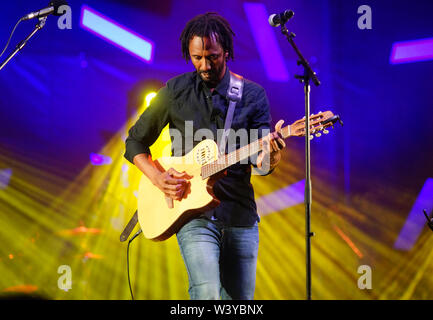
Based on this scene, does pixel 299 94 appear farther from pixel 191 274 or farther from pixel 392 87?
pixel 191 274

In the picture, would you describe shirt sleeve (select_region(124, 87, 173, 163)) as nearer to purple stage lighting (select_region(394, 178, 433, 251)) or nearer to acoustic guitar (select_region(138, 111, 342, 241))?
acoustic guitar (select_region(138, 111, 342, 241))

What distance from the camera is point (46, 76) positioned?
5.91m

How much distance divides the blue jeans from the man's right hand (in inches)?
8.2

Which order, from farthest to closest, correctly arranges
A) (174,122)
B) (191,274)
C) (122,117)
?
(122,117), (174,122), (191,274)

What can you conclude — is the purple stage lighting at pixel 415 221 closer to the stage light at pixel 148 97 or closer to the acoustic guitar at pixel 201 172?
the acoustic guitar at pixel 201 172

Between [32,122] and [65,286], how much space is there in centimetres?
217

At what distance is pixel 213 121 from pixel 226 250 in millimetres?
813

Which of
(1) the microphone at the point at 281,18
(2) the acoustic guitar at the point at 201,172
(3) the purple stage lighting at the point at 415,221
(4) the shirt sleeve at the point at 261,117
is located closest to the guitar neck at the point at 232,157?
(2) the acoustic guitar at the point at 201,172

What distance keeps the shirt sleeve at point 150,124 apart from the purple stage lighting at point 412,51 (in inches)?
132

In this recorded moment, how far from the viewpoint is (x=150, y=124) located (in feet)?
9.98

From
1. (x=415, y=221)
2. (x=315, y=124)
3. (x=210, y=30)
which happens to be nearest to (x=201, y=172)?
(x=315, y=124)

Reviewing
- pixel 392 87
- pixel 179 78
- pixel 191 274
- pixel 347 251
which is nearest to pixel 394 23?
pixel 392 87

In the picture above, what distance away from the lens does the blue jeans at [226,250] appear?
2549 millimetres

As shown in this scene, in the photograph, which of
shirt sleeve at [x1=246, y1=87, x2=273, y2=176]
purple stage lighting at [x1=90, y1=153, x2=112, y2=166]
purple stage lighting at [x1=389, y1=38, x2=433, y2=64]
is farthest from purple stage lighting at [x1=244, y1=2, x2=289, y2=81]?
shirt sleeve at [x1=246, y1=87, x2=273, y2=176]
